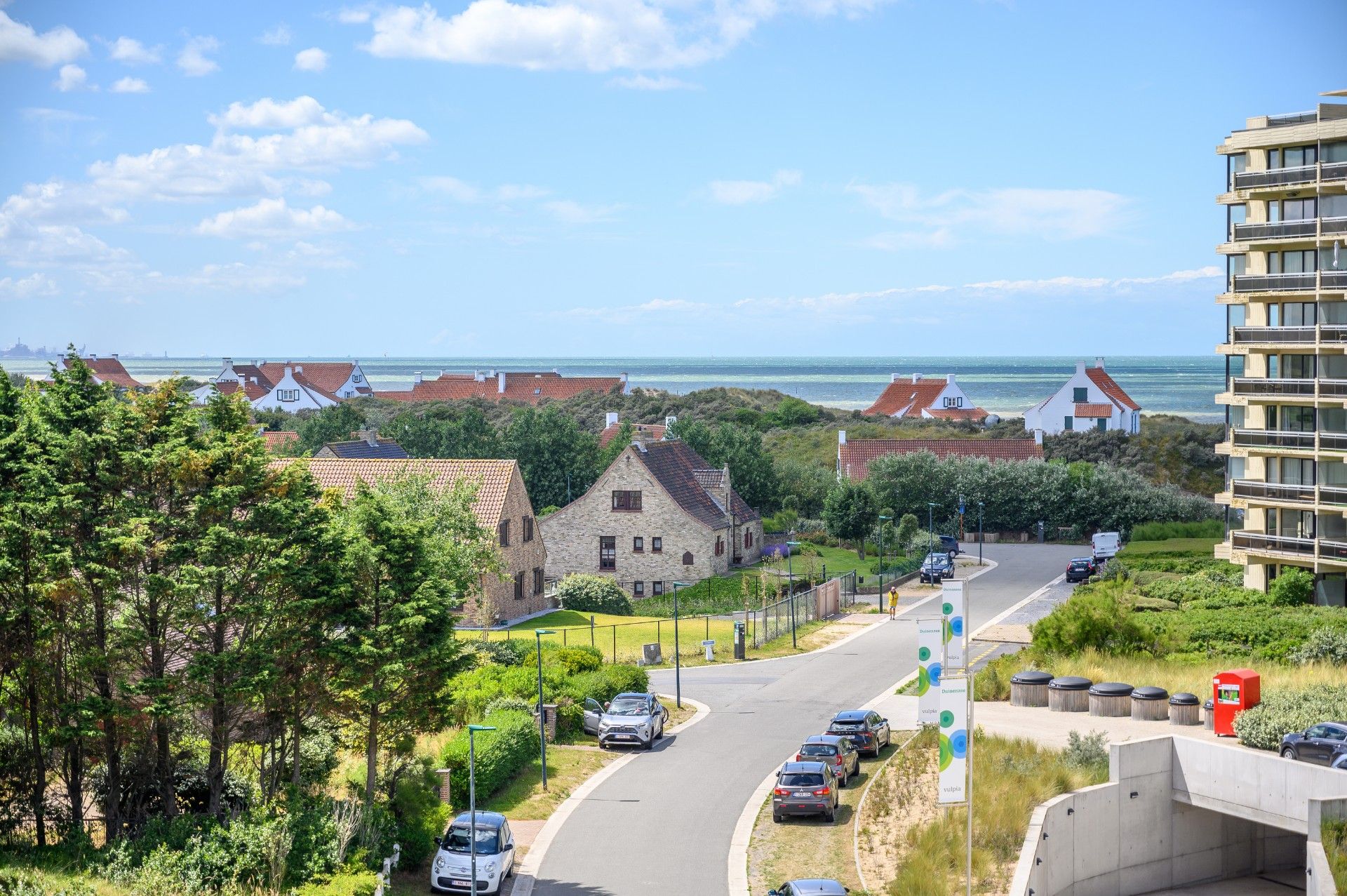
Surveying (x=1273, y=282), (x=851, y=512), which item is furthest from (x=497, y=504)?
(x=1273, y=282)

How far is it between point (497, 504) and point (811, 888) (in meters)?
37.0

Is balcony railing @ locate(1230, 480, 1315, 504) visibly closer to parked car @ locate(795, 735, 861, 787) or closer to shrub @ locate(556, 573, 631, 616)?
parked car @ locate(795, 735, 861, 787)

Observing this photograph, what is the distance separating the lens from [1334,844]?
2869cm

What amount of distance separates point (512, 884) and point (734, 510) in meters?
51.8

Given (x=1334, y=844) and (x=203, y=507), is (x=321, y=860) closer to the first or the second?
(x=203, y=507)

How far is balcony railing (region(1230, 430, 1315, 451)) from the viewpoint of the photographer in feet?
161

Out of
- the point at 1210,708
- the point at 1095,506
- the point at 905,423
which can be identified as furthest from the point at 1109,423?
the point at 1210,708

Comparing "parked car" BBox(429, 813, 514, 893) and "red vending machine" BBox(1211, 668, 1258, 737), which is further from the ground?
"red vending machine" BBox(1211, 668, 1258, 737)

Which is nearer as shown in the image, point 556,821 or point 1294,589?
point 556,821

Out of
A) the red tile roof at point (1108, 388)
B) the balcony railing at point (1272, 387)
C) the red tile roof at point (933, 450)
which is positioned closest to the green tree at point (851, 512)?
the red tile roof at point (933, 450)

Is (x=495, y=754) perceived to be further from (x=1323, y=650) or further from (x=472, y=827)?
(x=1323, y=650)

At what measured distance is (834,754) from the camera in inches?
1405

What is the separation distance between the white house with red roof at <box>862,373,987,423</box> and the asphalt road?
81489 millimetres

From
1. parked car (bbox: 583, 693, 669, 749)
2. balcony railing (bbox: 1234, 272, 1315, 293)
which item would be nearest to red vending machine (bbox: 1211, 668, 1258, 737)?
parked car (bbox: 583, 693, 669, 749)
